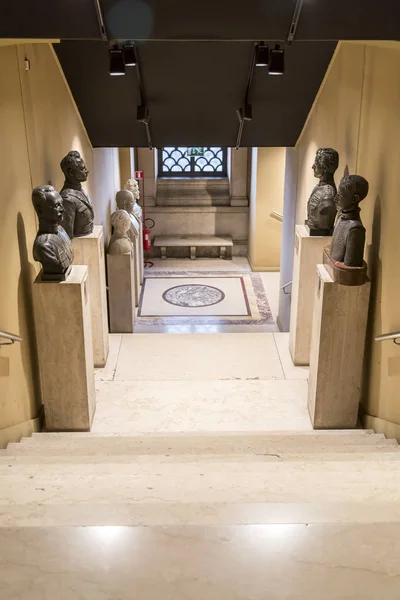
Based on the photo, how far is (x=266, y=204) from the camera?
11.1 metres

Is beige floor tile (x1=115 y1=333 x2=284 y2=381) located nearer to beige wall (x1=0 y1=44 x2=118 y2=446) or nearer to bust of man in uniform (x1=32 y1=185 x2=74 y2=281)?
beige wall (x1=0 y1=44 x2=118 y2=446)

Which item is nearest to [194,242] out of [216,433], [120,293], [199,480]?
[120,293]

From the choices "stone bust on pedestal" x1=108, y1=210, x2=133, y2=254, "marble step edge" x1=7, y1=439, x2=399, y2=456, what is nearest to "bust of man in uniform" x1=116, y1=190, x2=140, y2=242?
"stone bust on pedestal" x1=108, y1=210, x2=133, y2=254

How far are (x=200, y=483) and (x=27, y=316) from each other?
2.21 metres

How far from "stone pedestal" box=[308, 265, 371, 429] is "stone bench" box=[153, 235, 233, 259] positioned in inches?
300

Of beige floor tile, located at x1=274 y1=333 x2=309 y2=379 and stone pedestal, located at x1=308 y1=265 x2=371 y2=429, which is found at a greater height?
stone pedestal, located at x1=308 y1=265 x2=371 y2=429

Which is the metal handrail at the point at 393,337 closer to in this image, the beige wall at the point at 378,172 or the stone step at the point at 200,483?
the beige wall at the point at 378,172

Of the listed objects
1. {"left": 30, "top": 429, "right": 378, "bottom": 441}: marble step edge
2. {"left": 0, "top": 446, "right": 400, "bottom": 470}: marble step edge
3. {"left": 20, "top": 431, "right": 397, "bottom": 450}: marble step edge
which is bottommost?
{"left": 30, "top": 429, "right": 378, "bottom": 441}: marble step edge

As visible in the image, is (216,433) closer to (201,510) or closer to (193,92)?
(201,510)

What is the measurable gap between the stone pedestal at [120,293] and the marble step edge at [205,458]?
3.75 meters

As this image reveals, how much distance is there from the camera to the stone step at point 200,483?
9.21 ft

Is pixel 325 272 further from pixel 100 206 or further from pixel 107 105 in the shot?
pixel 100 206

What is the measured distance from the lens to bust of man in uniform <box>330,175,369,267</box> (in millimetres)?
4203

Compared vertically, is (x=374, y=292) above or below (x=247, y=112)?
below
